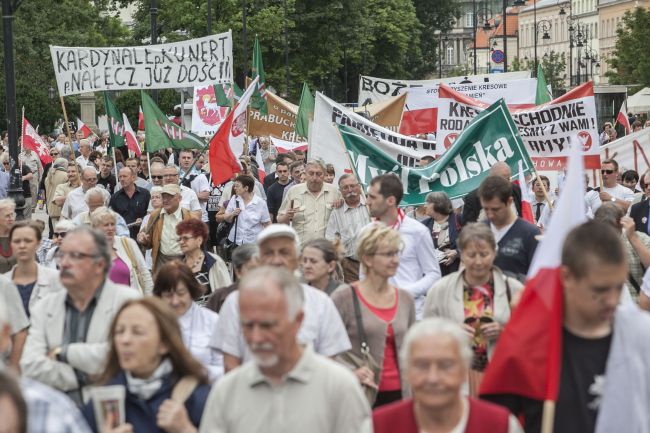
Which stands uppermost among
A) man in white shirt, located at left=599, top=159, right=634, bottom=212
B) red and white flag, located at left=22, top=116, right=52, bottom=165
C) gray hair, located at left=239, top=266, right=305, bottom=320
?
red and white flag, located at left=22, top=116, right=52, bottom=165

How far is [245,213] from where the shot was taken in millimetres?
15344

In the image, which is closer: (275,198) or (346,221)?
(346,221)

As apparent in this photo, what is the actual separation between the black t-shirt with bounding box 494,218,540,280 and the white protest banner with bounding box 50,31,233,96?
11.3m

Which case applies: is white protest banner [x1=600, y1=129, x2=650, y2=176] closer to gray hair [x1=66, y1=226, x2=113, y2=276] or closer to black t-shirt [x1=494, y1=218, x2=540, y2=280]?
black t-shirt [x1=494, y1=218, x2=540, y2=280]

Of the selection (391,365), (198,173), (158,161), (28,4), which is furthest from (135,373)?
(28,4)

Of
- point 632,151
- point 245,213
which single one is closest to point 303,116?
point 632,151

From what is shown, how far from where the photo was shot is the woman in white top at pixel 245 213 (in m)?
15.3

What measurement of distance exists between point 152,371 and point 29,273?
317cm

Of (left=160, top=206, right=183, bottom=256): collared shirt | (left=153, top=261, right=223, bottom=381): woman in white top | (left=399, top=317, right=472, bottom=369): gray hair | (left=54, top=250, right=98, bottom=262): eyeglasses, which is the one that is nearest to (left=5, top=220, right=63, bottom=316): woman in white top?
(left=153, top=261, right=223, bottom=381): woman in white top

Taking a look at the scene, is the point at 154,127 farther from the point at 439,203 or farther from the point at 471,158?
the point at 439,203

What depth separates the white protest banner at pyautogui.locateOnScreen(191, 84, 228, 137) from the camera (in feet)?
90.5

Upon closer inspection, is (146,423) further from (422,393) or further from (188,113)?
(188,113)

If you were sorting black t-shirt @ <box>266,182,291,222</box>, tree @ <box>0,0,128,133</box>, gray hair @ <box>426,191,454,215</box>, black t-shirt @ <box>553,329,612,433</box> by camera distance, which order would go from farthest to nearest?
tree @ <box>0,0,128,133</box> < black t-shirt @ <box>266,182,291,222</box> < gray hair @ <box>426,191,454,215</box> < black t-shirt @ <box>553,329,612,433</box>

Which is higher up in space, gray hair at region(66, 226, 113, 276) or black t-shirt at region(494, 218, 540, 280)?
gray hair at region(66, 226, 113, 276)
